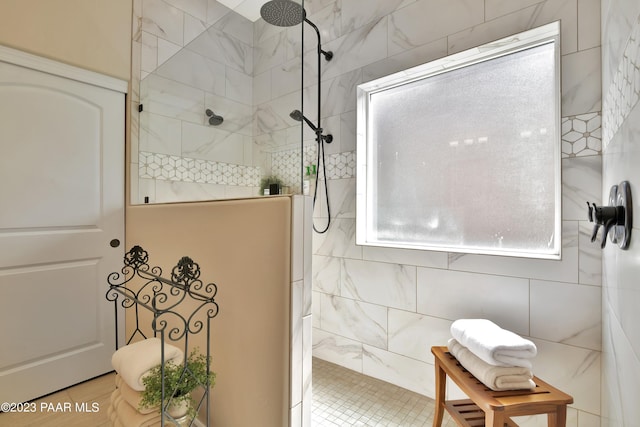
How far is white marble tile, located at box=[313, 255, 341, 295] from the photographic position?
229 centimetres

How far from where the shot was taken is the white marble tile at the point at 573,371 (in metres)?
1.36

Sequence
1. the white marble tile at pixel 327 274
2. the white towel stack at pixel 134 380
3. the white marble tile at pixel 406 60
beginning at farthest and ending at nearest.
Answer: the white marble tile at pixel 327 274
the white marble tile at pixel 406 60
the white towel stack at pixel 134 380

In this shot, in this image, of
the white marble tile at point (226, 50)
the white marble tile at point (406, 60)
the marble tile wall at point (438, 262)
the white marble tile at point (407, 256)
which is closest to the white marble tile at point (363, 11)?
the marble tile wall at point (438, 262)

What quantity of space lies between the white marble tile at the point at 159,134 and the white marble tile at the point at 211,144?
0.38ft

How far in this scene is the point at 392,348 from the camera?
199 cm

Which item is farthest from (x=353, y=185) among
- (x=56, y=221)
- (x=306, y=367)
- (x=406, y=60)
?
(x=56, y=221)

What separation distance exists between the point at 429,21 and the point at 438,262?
57.1 inches

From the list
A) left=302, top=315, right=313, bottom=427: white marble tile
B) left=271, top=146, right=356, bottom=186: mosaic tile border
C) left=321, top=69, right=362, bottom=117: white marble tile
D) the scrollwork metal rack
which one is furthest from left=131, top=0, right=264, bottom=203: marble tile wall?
left=321, top=69, right=362, bottom=117: white marble tile

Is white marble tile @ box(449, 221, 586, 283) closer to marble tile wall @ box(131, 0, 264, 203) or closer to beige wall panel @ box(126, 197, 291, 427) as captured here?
beige wall panel @ box(126, 197, 291, 427)

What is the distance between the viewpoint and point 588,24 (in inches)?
54.1

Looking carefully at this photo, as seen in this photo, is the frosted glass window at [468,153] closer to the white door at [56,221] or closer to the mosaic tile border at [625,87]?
the mosaic tile border at [625,87]

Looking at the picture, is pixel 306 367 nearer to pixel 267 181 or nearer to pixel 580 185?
pixel 267 181

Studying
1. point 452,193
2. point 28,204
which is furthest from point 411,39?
point 28,204

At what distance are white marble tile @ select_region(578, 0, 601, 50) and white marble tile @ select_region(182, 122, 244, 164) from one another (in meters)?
1.64
